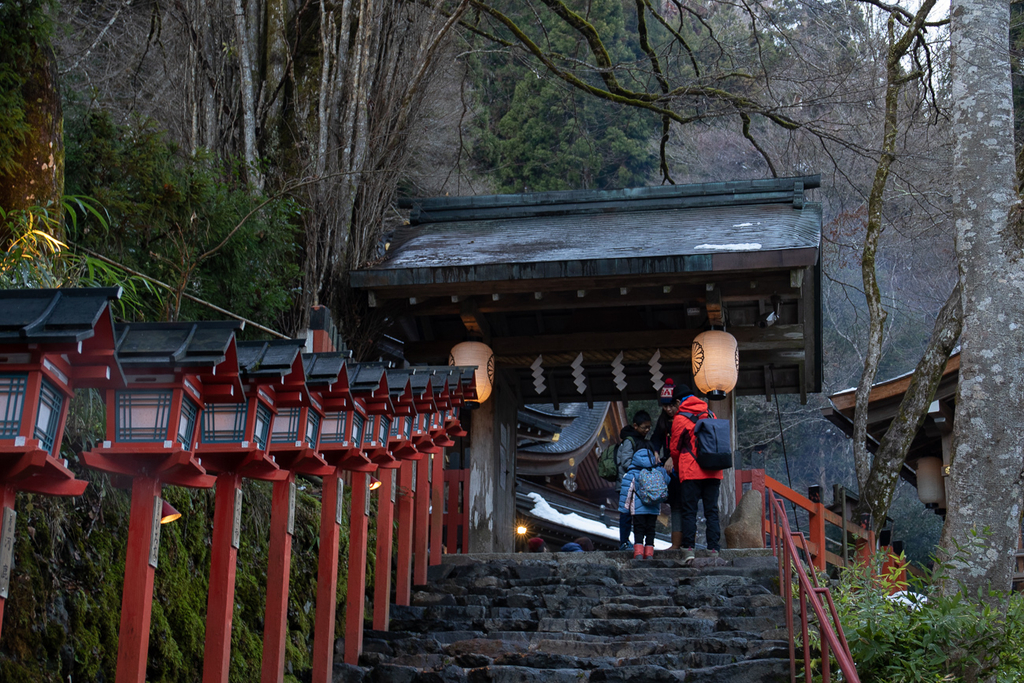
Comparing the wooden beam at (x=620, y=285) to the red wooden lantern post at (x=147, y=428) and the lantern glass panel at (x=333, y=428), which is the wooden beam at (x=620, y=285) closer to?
the lantern glass panel at (x=333, y=428)

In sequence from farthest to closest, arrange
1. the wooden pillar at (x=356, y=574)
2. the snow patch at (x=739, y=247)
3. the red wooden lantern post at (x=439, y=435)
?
the snow patch at (x=739, y=247) < the red wooden lantern post at (x=439, y=435) < the wooden pillar at (x=356, y=574)

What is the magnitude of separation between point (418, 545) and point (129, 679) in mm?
4618

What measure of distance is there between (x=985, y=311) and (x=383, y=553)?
444 cm

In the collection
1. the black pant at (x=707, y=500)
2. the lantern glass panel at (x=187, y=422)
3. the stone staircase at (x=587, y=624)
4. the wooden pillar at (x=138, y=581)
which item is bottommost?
the stone staircase at (x=587, y=624)

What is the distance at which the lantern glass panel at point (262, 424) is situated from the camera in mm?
4531

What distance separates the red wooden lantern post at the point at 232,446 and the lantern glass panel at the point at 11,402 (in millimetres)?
1298

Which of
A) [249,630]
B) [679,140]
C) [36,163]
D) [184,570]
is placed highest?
[679,140]

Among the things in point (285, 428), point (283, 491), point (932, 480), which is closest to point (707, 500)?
point (283, 491)

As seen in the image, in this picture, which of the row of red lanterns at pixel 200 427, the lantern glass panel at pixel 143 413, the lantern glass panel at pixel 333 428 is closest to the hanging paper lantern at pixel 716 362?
the row of red lanterns at pixel 200 427

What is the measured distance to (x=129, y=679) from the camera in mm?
3760

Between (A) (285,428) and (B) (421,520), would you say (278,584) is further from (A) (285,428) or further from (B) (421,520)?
(B) (421,520)

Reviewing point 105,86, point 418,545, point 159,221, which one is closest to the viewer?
point 159,221

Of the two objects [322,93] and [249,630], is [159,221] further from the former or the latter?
[322,93]

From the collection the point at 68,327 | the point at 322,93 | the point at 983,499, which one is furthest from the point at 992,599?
the point at 322,93
